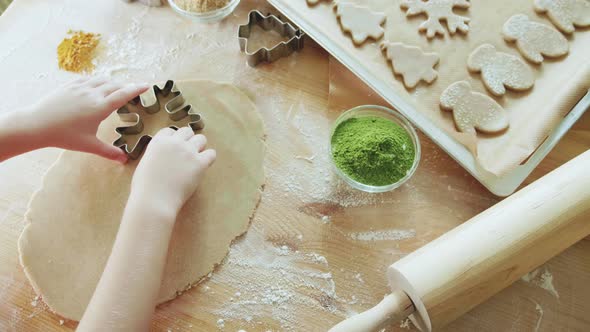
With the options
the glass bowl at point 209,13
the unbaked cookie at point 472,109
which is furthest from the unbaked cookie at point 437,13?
the glass bowl at point 209,13

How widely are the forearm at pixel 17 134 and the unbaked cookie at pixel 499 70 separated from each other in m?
0.94

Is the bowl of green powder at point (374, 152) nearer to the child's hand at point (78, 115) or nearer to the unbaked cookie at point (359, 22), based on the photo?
the unbaked cookie at point (359, 22)

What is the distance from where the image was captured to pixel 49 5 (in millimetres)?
1214

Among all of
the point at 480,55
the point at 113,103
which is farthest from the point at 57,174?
the point at 480,55

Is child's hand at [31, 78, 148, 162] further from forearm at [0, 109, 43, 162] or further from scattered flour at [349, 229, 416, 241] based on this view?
scattered flour at [349, 229, 416, 241]

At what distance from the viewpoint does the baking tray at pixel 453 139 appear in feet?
3.00

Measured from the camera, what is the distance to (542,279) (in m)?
0.86

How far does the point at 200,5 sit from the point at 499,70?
719mm

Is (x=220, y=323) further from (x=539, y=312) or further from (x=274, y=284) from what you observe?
(x=539, y=312)

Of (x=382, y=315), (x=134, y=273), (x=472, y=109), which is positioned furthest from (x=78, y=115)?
(x=472, y=109)

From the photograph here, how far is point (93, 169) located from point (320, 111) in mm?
513

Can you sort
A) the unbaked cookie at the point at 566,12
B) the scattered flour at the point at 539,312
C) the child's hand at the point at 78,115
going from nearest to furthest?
the scattered flour at the point at 539,312 → the child's hand at the point at 78,115 → the unbaked cookie at the point at 566,12

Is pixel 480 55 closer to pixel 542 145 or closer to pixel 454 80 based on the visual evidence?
pixel 454 80

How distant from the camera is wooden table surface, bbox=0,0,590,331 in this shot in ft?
2.80
